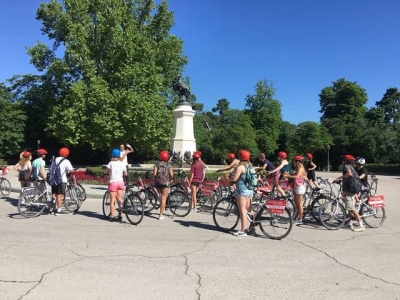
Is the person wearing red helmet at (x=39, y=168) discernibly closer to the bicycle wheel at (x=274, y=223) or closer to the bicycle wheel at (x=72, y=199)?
the bicycle wheel at (x=72, y=199)

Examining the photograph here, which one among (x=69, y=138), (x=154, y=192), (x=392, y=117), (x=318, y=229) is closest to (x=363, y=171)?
(x=318, y=229)

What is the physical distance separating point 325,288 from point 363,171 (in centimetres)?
648

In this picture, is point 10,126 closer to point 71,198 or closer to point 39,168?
point 39,168

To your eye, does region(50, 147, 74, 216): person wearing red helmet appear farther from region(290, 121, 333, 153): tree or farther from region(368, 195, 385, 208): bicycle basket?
region(290, 121, 333, 153): tree

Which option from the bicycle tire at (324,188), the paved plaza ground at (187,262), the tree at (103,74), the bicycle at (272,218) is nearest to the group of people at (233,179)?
the bicycle at (272,218)

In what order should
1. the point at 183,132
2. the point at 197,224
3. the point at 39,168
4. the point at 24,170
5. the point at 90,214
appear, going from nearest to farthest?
the point at 197,224
the point at 90,214
the point at 39,168
the point at 24,170
the point at 183,132

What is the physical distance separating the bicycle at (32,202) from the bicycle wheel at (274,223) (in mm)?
5976

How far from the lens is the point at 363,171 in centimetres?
1057

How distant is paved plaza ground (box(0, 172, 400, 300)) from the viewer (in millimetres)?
4770

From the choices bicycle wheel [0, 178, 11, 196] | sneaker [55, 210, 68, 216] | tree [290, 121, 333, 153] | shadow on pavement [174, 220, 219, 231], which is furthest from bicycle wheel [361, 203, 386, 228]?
tree [290, 121, 333, 153]

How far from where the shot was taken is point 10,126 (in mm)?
45156

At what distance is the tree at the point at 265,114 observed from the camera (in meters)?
59.2

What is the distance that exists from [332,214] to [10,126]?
44.8m

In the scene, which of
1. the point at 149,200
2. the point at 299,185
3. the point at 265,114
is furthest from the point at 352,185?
the point at 265,114
